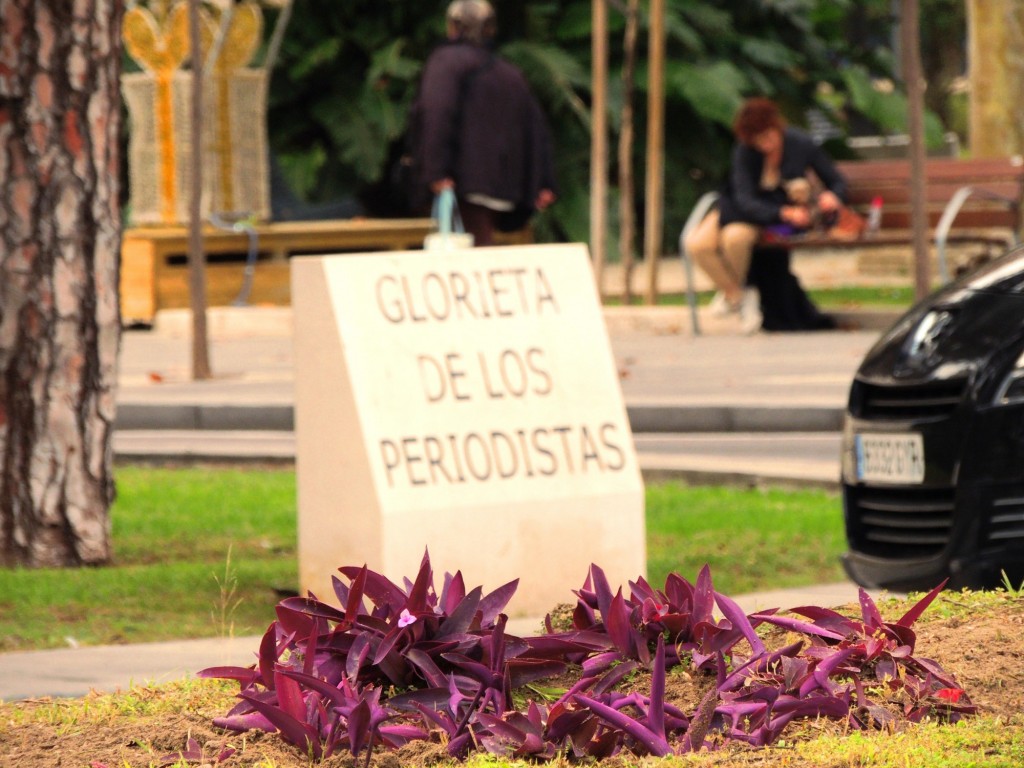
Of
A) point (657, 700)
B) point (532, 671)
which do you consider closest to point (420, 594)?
point (532, 671)

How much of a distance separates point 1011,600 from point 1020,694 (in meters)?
0.72

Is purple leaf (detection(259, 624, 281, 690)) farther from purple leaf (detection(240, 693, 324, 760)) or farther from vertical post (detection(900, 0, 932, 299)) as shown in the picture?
vertical post (detection(900, 0, 932, 299))

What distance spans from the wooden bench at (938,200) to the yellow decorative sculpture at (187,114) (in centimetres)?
489

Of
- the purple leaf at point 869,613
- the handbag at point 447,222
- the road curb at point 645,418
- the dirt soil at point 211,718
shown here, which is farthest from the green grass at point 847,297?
the purple leaf at point 869,613

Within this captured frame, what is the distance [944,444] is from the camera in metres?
5.60

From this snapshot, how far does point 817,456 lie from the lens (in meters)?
10.2

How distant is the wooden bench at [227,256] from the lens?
18469mm

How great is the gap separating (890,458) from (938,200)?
1024 cm

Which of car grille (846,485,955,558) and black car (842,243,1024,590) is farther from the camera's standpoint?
car grille (846,485,955,558)

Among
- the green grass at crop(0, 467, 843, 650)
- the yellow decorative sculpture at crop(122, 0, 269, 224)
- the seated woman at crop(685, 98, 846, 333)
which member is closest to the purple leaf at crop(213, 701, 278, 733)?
the green grass at crop(0, 467, 843, 650)

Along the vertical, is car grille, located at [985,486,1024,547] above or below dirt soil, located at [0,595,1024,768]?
below

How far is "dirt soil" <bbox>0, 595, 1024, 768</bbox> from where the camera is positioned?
3.39 meters

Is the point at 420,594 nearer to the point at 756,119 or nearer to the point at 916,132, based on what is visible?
the point at 916,132

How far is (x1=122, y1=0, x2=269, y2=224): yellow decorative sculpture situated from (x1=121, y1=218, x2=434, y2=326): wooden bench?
248 mm
